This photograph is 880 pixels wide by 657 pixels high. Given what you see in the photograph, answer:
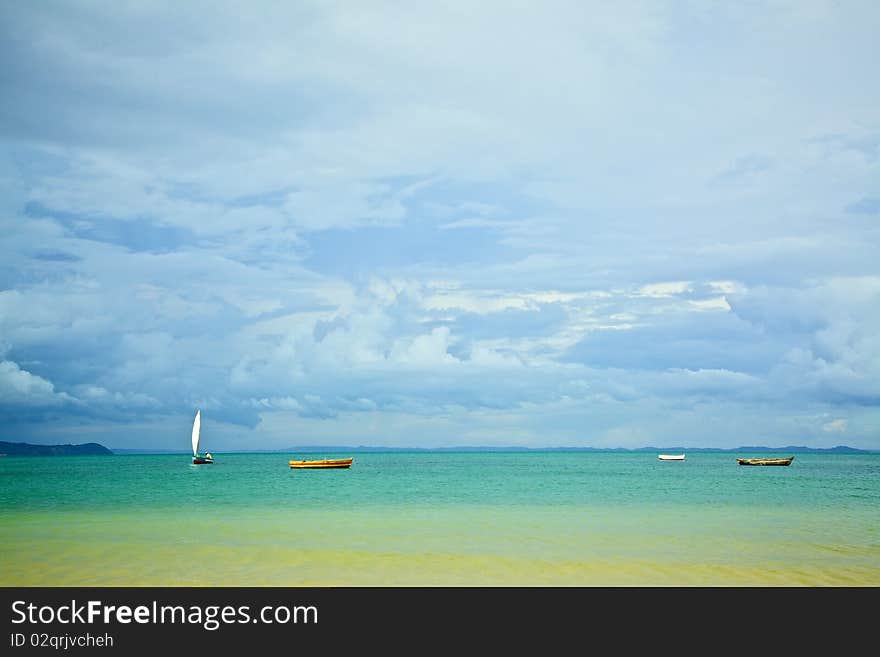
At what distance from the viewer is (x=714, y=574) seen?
750 inches

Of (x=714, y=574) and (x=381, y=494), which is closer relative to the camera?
(x=714, y=574)

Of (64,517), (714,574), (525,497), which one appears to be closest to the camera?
(714,574)

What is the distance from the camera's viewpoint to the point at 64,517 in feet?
113

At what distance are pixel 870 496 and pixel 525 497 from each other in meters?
24.0

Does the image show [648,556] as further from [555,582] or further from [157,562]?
[157,562]
